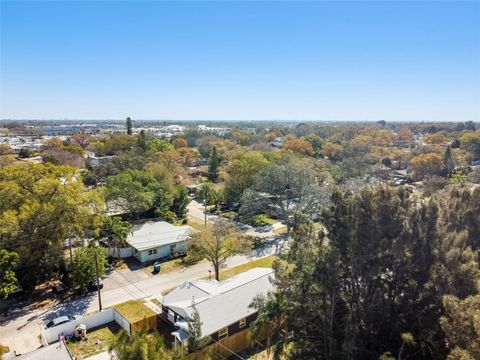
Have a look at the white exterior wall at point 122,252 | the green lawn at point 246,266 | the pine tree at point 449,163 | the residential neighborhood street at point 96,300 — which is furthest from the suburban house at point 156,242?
the pine tree at point 449,163

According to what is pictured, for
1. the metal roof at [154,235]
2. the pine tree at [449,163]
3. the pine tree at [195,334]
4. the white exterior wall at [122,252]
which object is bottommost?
the white exterior wall at [122,252]

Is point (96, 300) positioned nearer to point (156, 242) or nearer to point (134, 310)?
point (134, 310)

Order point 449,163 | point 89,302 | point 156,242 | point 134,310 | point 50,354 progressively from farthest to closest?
point 449,163, point 156,242, point 89,302, point 134,310, point 50,354

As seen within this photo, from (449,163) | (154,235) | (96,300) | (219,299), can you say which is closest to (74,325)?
(96,300)

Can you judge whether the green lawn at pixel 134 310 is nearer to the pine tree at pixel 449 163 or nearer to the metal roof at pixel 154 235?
the metal roof at pixel 154 235

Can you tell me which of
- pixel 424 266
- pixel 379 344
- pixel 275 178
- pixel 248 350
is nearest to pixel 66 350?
pixel 248 350

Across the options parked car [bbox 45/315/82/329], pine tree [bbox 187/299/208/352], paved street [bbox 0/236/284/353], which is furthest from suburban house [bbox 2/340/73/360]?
pine tree [bbox 187/299/208/352]

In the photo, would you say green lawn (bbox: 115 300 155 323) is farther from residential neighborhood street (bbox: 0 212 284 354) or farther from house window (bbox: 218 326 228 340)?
house window (bbox: 218 326 228 340)
